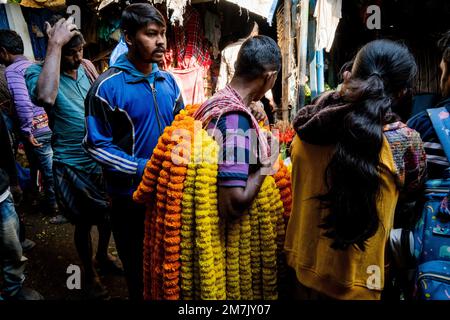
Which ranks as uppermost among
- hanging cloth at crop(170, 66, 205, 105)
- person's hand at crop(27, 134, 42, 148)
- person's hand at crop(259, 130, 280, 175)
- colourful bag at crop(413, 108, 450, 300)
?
hanging cloth at crop(170, 66, 205, 105)

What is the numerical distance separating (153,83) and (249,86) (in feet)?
2.84

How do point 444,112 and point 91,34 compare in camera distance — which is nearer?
point 444,112

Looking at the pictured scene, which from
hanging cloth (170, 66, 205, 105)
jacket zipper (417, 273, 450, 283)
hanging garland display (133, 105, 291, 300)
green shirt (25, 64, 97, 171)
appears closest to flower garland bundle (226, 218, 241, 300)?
hanging garland display (133, 105, 291, 300)

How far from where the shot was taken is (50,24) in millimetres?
2934

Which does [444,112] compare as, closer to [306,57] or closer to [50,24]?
[50,24]

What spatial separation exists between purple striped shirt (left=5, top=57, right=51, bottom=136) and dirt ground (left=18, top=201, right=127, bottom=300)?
1.31 metres

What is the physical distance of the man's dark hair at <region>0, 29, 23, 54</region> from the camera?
399 centimetres

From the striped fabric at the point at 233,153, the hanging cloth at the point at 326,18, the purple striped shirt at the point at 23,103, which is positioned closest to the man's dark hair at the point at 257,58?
the striped fabric at the point at 233,153

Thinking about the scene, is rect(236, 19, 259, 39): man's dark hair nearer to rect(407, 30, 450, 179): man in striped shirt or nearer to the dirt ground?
the dirt ground

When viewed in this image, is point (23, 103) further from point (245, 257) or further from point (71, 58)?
point (245, 257)

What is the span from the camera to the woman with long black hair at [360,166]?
1266 mm

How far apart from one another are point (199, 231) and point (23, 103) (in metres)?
3.80
